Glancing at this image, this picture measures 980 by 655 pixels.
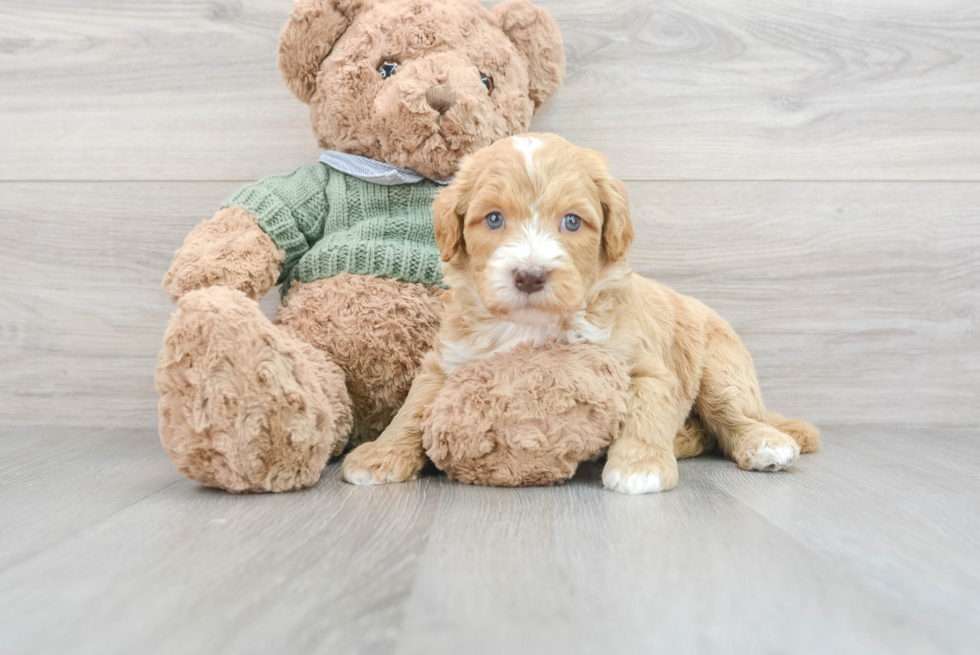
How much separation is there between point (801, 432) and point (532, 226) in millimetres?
753

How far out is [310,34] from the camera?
1.38 meters

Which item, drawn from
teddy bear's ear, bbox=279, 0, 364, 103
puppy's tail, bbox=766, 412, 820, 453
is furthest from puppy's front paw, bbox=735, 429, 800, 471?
teddy bear's ear, bbox=279, 0, 364, 103

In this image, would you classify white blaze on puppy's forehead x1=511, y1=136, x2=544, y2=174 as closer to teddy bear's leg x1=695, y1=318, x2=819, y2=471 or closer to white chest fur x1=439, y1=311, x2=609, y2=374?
white chest fur x1=439, y1=311, x2=609, y2=374

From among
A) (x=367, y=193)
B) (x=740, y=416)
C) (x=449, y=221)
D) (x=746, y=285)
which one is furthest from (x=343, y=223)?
(x=746, y=285)

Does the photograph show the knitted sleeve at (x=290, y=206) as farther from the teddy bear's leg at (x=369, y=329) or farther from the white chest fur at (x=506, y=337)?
the white chest fur at (x=506, y=337)

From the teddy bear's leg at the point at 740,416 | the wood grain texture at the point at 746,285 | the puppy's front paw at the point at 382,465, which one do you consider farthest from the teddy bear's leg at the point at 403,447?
the wood grain texture at the point at 746,285

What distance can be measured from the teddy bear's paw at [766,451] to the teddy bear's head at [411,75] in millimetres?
723

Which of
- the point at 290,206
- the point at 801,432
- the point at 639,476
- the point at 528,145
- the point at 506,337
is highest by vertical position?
the point at 528,145

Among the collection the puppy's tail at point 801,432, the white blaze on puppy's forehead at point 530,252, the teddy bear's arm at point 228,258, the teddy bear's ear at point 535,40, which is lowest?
the puppy's tail at point 801,432

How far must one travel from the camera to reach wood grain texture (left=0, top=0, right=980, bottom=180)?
172 cm

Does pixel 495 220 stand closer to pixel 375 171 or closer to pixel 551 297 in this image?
pixel 551 297

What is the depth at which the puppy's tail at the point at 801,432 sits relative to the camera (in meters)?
1.43

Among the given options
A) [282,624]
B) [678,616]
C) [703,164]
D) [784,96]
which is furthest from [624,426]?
[784,96]

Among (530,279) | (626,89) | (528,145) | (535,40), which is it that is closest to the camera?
(530,279)
